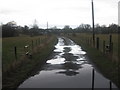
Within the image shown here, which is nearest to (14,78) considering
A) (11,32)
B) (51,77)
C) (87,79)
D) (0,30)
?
(51,77)

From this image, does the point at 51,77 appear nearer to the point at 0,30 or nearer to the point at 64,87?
the point at 64,87

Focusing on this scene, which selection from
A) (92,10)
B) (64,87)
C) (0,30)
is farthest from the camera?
(0,30)

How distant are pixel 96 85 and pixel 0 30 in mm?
75428

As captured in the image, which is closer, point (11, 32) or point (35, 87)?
point (35, 87)

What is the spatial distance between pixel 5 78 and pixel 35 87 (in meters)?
2.37

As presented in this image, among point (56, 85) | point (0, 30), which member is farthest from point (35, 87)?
point (0, 30)

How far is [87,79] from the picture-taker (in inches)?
403

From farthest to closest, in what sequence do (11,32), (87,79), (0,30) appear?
(11,32) < (0,30) < (87,79)

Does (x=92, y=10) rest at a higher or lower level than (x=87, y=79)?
higher

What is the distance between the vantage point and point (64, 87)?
28.5ft

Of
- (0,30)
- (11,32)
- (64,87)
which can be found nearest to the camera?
(64,87)

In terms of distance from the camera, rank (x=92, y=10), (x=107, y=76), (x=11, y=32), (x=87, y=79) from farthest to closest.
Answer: (x=11, y=32) → (x=92, y=10) → (x=107, y=76) → (x=87, y=79)

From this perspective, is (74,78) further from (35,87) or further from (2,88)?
(2,88)

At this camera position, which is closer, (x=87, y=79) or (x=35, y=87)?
(x=35, y=87)
